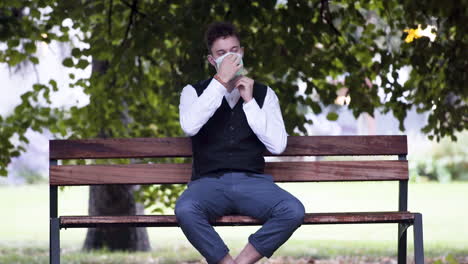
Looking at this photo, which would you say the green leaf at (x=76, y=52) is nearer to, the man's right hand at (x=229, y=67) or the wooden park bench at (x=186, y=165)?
the wooden park bench at (x=186, y=165)

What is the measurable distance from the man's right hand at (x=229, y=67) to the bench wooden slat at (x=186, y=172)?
87 centimetres

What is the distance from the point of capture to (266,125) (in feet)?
15.5

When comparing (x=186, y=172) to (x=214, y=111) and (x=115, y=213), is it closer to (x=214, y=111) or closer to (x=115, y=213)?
(x=214, y=111)

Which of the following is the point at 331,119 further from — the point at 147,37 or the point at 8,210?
the point at 8,210

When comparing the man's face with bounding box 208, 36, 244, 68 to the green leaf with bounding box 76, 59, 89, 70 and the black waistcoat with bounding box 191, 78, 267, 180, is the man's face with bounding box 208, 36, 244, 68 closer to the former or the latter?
the black waistcoat with bounding box 191, 78, 267, 180

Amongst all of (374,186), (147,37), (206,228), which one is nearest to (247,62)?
(147,37)

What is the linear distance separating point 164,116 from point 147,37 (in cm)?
196

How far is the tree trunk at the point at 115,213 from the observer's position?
1033 centimetres

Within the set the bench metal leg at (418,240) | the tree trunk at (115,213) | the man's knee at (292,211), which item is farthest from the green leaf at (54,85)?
the bench metal leg at (418,240)

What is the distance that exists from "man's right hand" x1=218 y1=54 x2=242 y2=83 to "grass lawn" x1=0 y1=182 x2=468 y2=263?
499cm

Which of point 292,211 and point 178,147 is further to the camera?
point 178,147

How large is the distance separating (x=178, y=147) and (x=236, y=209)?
81cm

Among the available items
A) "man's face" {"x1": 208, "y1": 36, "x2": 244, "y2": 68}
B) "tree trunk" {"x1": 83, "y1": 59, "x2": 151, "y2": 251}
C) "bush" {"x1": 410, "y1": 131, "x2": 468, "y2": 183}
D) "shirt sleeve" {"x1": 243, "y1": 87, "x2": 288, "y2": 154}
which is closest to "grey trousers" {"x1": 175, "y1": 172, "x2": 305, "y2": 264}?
"shirt sleeve" {"x1": 243, "y1": 87, "x2": 288, "y2": 154}

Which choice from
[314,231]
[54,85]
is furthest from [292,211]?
A: [314,231]
